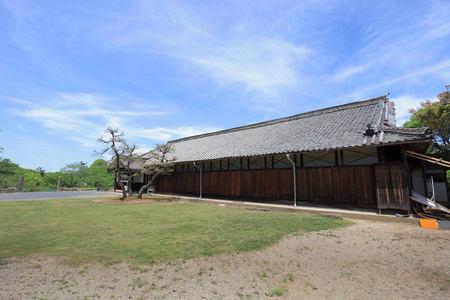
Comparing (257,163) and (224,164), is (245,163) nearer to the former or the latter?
(257,163)

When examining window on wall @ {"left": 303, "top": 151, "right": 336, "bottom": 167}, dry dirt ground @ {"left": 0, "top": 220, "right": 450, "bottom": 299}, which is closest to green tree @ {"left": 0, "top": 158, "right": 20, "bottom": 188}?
dry dirt ground @ {"left": 0, "top": 220, "right": 450, "bottom": 299}

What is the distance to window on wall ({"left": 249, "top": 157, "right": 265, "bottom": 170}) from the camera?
Result: 12.4m

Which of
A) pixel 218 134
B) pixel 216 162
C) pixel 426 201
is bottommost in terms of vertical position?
pixel 426 201

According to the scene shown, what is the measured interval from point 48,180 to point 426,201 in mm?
54281

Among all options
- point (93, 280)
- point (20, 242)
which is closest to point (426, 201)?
point (93, 280)

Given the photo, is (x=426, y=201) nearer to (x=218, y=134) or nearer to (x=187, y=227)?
(x=187, y=227)

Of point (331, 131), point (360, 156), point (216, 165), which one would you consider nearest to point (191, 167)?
point (216, 165)

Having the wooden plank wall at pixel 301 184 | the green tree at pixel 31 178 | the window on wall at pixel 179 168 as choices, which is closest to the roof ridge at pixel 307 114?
the window on wall at pixel 179 168

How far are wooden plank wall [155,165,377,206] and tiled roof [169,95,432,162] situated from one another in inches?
46.1

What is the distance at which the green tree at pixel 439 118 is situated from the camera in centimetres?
1727

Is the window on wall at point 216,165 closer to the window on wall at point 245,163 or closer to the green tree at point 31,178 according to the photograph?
the window on wall at point 245,163

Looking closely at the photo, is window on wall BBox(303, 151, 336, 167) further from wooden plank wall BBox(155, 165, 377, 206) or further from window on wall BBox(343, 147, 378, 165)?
window on wall BBox(343, 147, 378, 165)

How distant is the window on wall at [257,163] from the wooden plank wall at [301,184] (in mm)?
337

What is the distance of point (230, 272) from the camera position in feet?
10.8
